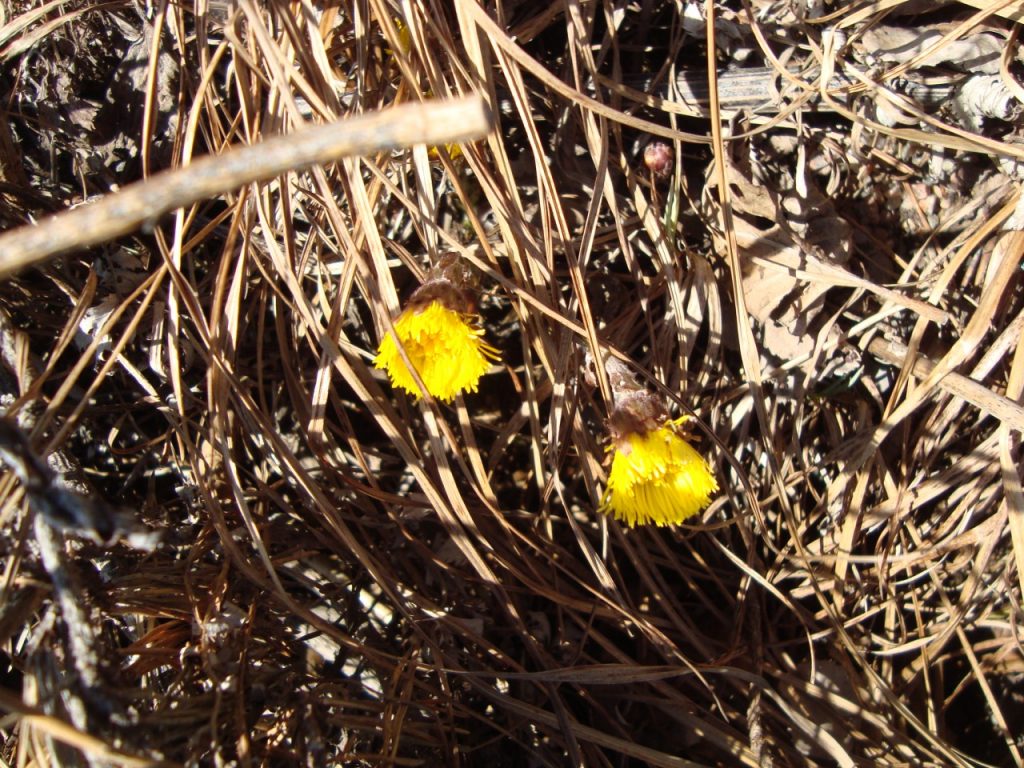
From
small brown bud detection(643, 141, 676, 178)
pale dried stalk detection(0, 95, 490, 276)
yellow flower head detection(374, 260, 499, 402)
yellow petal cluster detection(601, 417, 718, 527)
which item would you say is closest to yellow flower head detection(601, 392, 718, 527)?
yellow petal cluster detection(601, 417, 718, 527)

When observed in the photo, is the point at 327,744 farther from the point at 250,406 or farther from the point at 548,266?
the point at 548,266

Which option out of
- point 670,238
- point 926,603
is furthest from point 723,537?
point 670,238

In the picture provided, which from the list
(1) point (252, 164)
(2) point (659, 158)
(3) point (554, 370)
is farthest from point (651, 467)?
(1) point (252, 164)

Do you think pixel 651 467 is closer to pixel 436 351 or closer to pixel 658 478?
pixel 658 478

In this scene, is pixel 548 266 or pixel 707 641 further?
pixel 707 641

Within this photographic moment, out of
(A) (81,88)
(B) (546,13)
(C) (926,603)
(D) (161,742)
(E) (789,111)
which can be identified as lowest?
(C) (926,603)

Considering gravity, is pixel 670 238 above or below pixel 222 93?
below
